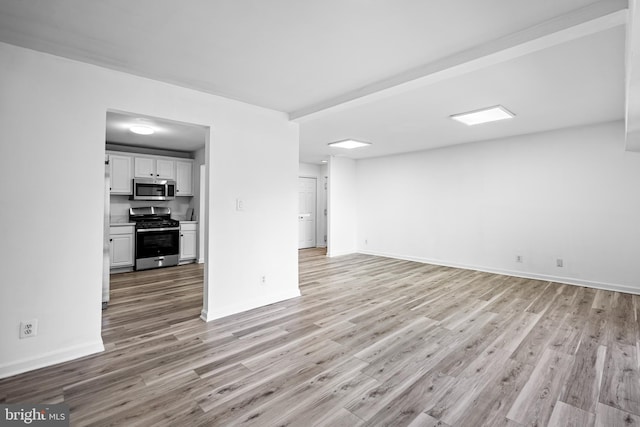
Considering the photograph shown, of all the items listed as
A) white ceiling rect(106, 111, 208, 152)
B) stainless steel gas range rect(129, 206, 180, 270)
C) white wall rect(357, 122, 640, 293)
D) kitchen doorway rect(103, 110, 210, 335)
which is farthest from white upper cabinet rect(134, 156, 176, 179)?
white wall rect(357, 122, 640, 293)

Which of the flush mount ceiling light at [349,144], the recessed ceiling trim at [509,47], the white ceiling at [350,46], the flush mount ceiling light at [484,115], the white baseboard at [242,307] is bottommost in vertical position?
the white baseboard at [242,307]

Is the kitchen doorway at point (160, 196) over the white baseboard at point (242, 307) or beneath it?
over

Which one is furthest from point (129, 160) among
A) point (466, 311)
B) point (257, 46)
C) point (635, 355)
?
point (635, 355)

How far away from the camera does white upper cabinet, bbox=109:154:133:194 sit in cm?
575

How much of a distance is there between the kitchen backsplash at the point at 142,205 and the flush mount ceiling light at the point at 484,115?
575cm

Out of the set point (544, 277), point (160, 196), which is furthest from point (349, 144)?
point (544, 277)

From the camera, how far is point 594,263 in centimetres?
466

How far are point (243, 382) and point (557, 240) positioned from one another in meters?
5.32

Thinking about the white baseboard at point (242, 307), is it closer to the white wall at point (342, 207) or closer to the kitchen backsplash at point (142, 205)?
the white wall at point (342, 207)

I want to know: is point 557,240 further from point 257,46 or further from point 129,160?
point 129,160

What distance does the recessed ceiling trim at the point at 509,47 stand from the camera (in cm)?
184

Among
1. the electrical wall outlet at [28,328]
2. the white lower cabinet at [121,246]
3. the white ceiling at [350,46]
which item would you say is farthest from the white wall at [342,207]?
the electrical wall outlet at [28,328]

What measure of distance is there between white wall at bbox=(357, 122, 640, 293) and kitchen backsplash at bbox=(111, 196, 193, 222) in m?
4.78

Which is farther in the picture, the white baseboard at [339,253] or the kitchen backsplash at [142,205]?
the white baseboard at [339,253]
